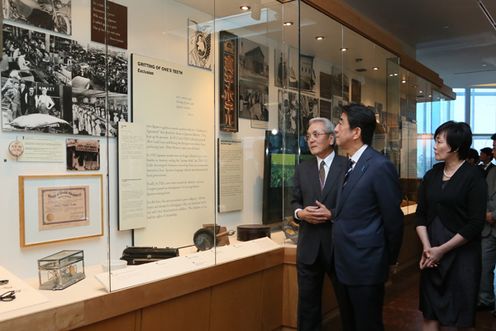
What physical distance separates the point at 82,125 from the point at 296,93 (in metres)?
1.81

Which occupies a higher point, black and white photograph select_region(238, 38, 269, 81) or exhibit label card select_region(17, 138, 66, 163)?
black and white photograph select_region(238, 38, 269, 81)

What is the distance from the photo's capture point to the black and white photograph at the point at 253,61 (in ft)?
12.7

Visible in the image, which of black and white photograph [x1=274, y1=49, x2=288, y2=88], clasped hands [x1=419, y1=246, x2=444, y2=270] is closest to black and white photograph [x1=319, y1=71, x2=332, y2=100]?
black and white photograph [x1=274, y1=49, x2=288, y2=88]

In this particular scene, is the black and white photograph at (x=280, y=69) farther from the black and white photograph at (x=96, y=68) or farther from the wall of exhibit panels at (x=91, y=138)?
the black and white photograph at (x=96, y=68)

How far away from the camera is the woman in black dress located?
2.51 m

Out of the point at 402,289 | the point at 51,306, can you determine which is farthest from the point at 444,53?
the point at 51,306

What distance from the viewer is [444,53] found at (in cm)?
879

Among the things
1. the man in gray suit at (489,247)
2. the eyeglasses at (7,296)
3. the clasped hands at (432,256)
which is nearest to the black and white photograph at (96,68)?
the eyeglasses at (7,296)

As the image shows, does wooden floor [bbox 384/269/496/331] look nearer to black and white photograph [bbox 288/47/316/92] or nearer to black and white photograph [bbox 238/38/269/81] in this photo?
black and white photograph [bbox 288/47/316/92]

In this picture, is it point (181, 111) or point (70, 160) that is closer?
point (70, 160)

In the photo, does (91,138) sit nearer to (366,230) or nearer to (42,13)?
(42,13)

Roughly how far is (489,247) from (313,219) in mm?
2148

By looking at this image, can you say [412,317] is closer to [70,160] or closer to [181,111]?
[181,111]

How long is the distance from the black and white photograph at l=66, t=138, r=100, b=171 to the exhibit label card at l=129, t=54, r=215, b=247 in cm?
17
